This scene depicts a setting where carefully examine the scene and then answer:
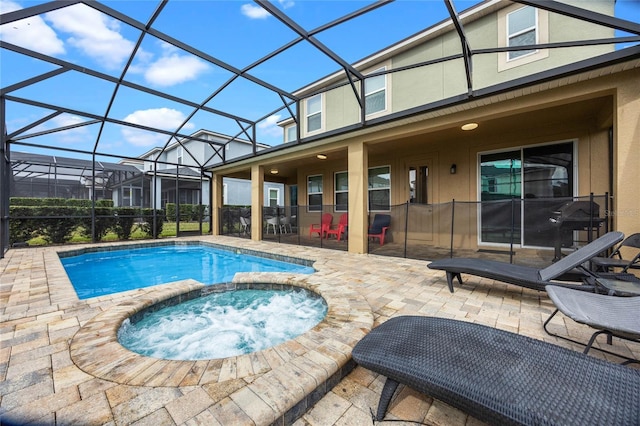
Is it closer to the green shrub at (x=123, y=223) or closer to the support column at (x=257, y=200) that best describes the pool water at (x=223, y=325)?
the support column at (x=257, y=200)

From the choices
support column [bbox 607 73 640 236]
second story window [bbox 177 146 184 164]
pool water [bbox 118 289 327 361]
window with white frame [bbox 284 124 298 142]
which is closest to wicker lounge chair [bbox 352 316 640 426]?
pool water [bbox 118 289 327 361]

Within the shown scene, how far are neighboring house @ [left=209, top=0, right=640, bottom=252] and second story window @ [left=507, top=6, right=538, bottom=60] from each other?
0.07ft

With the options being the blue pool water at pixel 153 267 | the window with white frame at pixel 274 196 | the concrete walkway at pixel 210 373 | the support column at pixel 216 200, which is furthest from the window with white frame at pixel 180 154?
the concrete walkway at pixel 210 373

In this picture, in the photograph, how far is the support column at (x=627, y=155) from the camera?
3293mm

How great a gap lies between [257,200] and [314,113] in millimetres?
4205

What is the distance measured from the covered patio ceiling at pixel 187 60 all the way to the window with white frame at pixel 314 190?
2.80 meters

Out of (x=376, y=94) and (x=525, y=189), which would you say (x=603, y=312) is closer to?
(x=525, y=189)

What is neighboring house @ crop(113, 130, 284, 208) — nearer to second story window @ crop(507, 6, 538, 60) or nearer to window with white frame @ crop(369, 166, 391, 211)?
window with white frame @ crop(369, 166, 391, 211)

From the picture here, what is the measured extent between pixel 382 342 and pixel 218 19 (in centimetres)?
568

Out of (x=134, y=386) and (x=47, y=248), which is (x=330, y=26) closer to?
(x=134, y=386)

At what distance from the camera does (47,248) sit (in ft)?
24.1

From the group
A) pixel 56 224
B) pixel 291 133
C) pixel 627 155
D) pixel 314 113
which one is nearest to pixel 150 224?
pixel 56 224

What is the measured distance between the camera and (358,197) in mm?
6184

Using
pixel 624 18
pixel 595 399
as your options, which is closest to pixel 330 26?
pixel 624 18
